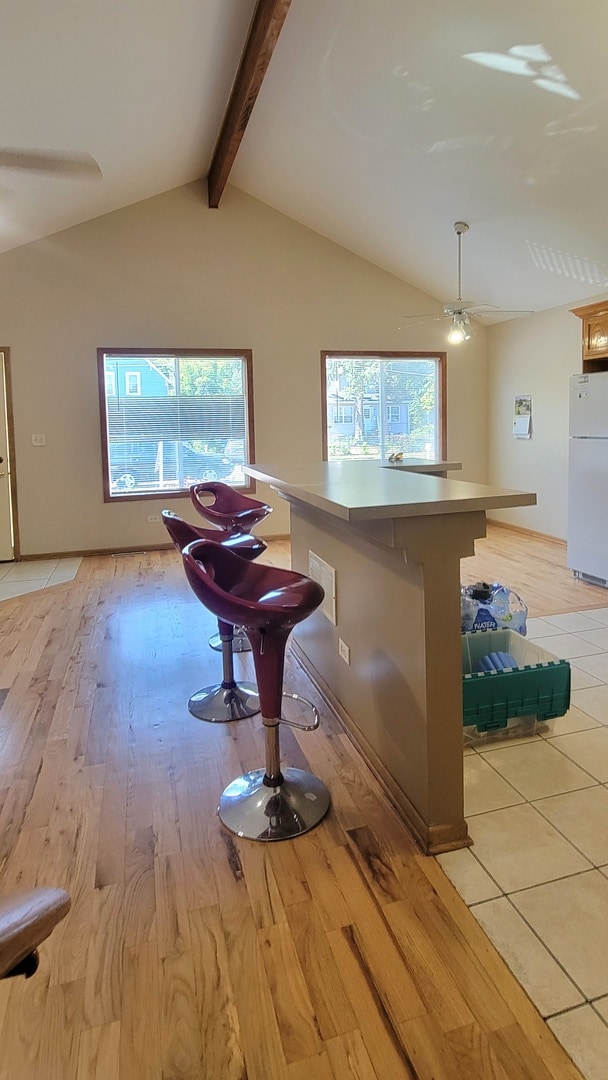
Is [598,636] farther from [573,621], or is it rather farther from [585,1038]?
[585,1038]

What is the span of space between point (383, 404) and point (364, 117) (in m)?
3.24

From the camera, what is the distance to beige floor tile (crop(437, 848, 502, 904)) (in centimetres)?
160

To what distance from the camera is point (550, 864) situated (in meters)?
1.70

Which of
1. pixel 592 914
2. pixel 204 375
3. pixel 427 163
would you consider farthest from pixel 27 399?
pixel 592 914

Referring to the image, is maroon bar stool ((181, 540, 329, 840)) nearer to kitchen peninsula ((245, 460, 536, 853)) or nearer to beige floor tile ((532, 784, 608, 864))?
kitchen peninsula ((245, 460, 536, 853))

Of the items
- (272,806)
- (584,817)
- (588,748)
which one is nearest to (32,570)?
(272,806)

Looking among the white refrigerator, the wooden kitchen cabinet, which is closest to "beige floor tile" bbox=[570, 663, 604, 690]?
the white refrigerator

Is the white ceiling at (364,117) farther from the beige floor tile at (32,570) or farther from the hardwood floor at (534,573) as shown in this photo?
the beige floor tile at (32,570)

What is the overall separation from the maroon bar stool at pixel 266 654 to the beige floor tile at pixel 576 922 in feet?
2.19

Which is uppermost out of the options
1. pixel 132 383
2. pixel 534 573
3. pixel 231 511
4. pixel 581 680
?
pixel 132 383

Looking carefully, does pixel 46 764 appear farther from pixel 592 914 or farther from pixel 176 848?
pixel 592 914

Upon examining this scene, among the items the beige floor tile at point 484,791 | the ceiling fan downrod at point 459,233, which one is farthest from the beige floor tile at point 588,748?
the ceiling fan downrod at point 459,233

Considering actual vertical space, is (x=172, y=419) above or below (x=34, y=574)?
above

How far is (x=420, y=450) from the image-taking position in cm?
741
